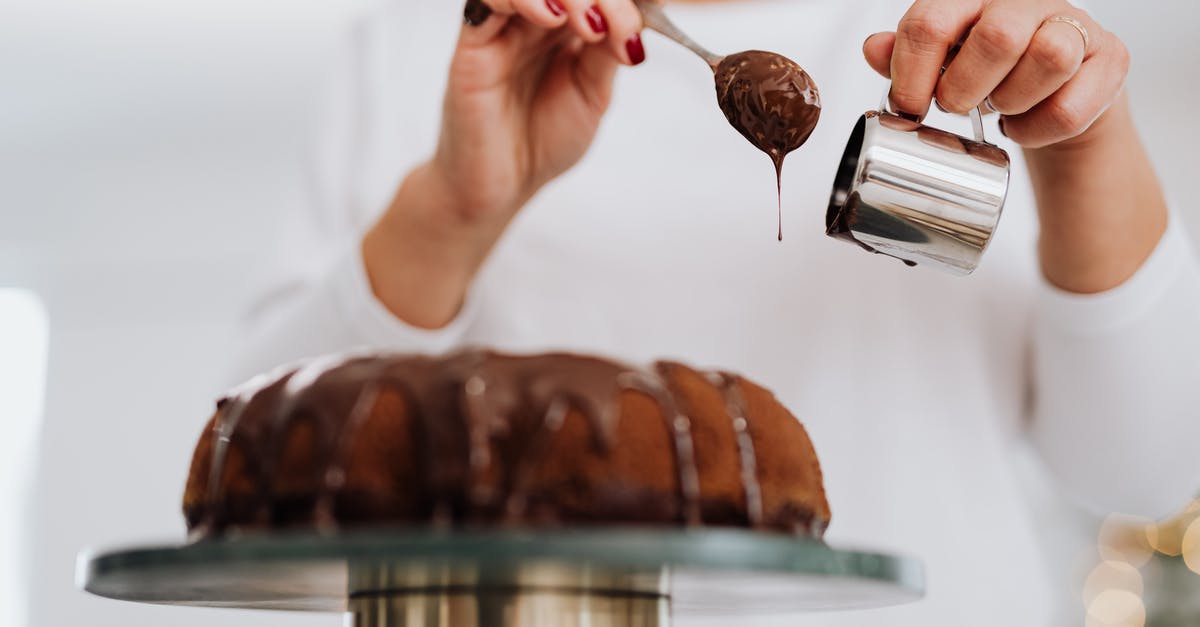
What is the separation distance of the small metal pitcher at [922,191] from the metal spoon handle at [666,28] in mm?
137

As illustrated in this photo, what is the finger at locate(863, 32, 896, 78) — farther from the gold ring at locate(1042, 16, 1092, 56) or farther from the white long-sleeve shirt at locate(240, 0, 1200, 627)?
the white long-sleeve shirt at locate(240, 0, 1200, 627)

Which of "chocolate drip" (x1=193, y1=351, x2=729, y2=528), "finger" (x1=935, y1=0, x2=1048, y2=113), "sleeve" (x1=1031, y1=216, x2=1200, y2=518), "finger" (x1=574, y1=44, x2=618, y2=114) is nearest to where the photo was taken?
"chocolate drip" (x1=193, y1=351, x2=729, y2=528)

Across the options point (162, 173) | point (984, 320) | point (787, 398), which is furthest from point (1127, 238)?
point (162, 173)

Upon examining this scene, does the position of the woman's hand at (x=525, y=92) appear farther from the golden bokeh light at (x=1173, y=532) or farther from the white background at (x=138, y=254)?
the white background at (x=138, y=254)

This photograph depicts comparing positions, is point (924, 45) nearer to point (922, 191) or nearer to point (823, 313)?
point (922, 191)

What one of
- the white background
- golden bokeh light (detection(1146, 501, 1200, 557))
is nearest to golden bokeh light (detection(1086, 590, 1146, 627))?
golden bokeh light (detection(1146, 501, 1200, 557))

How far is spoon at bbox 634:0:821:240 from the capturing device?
2.64 ft

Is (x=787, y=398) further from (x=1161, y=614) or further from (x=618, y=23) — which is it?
(x=1161, y=614)

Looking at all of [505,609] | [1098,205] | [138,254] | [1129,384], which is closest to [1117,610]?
[1129,384]

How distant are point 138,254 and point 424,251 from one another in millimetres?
3864

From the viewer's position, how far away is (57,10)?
3.28 meters

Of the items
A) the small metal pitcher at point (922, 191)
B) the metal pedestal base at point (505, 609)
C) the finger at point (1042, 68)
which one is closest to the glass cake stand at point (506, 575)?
the metal pedestal base at point (505, 609)

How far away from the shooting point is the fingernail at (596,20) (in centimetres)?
88

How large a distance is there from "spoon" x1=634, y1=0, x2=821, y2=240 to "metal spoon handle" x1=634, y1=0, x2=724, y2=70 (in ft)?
0.06
